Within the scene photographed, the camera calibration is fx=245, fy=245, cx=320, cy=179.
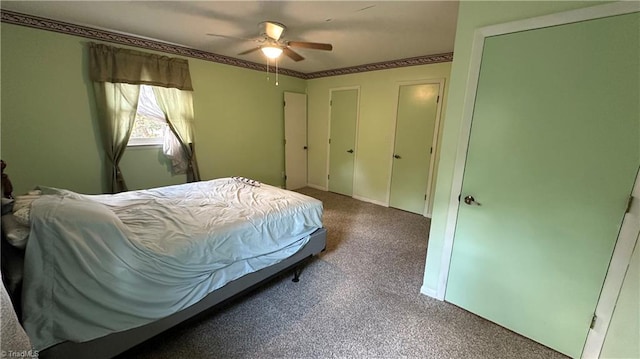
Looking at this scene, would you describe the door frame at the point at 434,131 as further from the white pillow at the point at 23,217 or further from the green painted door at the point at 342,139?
the white pillow at the point at 23,217

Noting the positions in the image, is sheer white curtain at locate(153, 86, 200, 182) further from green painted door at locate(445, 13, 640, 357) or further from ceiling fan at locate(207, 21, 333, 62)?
green painted door at locate(445, 13, 640, 357)

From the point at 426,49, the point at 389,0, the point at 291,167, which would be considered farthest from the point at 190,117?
the point at 426,49

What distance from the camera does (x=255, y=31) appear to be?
2.60m

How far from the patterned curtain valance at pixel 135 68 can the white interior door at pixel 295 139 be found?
183 centimetres

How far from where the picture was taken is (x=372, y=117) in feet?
13.6

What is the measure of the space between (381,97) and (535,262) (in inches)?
120

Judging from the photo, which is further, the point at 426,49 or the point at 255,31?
the point at 426,49

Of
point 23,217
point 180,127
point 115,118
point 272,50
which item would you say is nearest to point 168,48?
point 180,127

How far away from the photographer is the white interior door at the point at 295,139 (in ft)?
15.5

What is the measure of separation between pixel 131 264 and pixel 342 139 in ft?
12.3

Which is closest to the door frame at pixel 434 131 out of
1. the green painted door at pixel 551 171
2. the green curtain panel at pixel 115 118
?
the green painted door at pixel 551 171

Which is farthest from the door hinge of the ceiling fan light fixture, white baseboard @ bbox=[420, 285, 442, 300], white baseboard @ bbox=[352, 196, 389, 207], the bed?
white baseboard @ bbox=[352, 196, 389, 207]

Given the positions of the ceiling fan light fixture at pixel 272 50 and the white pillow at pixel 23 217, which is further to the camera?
the ceiling fan light fixture at pixel 272 50

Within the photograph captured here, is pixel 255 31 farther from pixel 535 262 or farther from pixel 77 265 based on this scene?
pixel 535 262
